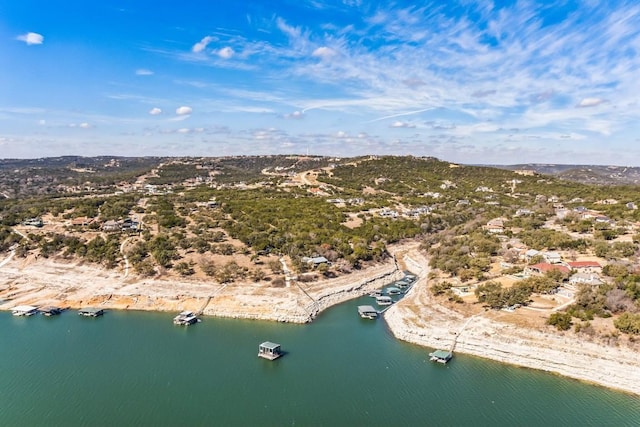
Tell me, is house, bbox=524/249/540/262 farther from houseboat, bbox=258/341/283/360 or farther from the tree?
houseboat, bbox=258/341/283/360

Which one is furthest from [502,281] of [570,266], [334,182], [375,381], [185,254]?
[334,182]

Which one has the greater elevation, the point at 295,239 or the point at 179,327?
the point at 295,239

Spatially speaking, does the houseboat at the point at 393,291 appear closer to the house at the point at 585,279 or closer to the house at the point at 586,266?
the house at the point at 585,279

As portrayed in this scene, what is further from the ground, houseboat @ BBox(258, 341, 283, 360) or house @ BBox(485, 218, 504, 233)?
house @ BBox(485, 218, 504, 233)

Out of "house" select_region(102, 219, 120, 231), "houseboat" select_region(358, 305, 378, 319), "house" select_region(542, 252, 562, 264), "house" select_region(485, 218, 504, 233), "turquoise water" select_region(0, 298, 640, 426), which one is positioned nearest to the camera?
"turquoise water" select_region(0, 298, 640, 426)

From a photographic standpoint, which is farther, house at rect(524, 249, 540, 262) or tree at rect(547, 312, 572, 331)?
house at rect(524, 249, 540, 262)

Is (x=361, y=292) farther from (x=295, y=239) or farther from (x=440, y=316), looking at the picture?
(x=295, y=239)

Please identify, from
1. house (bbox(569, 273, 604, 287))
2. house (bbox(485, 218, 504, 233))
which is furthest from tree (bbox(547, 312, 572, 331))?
house (bbox(485, 218, 504, 233))
